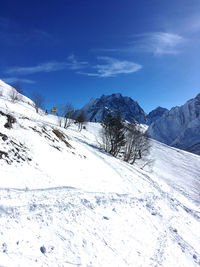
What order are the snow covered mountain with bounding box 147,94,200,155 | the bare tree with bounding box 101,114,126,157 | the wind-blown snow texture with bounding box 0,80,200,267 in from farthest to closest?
1. the snow covered mountain with bounding box 147,94,200,155
2. the bare tree with bounding box 101,114,126,157
3. the wind-blown snow texture with bounding box 0,80,200,267

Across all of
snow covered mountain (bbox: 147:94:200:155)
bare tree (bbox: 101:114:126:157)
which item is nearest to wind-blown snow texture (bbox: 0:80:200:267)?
bare tree (bbox: 101:114:126:157)

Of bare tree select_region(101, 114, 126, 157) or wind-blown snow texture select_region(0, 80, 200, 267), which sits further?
bare tree select_region(101, 114, 126, 157)

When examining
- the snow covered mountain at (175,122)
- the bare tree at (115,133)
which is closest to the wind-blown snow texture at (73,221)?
the bare tree at (115,133)

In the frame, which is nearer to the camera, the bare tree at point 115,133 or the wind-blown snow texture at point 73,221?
the wind-blown snow texture at point 73,221

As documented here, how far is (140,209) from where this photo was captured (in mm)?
8547

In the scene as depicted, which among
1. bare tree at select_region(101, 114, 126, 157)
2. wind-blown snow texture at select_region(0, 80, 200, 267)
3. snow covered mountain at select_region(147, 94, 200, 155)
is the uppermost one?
snow covered mountain at select_region(147, 94, 200, 155)

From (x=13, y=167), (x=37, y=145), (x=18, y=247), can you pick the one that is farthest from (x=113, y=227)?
(x=37, y=145)

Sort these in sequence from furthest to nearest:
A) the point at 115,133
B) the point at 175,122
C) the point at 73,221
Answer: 1. the point at 175,122
2. the point at 115,133
3. the point at 73,221

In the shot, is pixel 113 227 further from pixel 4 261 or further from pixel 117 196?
pixel 4 261

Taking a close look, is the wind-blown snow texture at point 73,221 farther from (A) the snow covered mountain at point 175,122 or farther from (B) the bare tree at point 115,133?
(A) the snow covered mountain at point 175,122

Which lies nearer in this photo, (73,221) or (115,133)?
(73,221)

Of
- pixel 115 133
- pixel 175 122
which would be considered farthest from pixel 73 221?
pixel 175 122

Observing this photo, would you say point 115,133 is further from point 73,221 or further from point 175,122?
point 175,122

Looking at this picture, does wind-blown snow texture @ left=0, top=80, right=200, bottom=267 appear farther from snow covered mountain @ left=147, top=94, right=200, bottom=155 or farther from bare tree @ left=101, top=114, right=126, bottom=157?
snow covered mountain @ left=147, top=94, right=200, bottom=155
